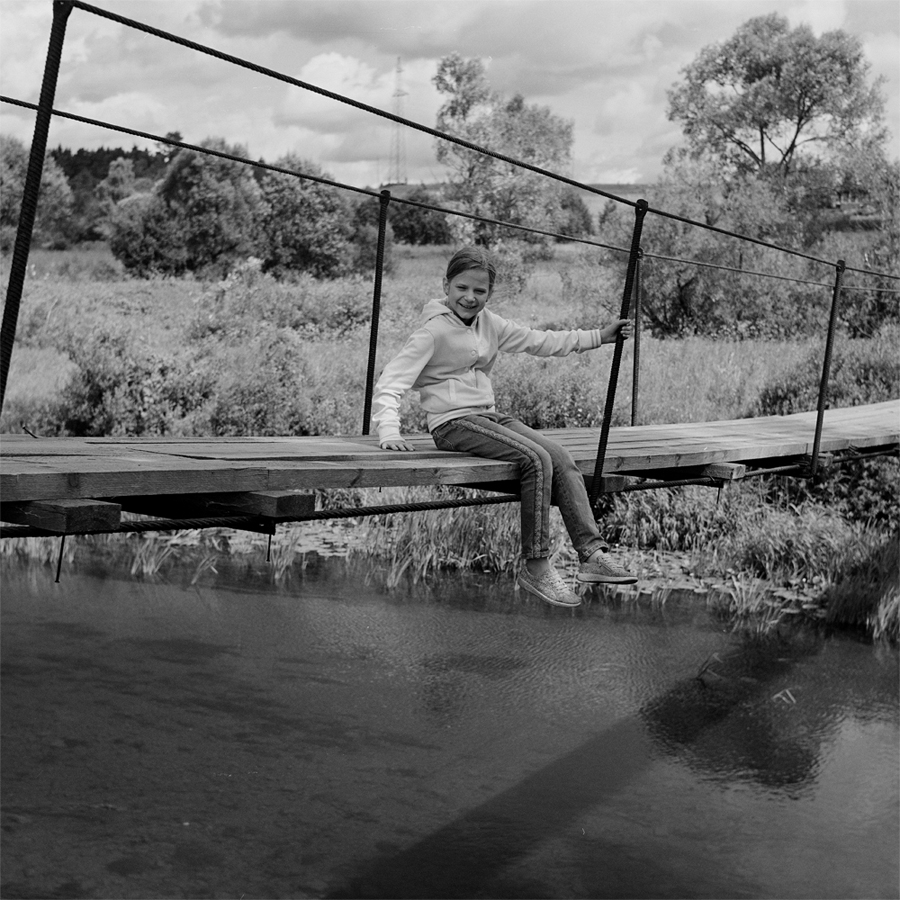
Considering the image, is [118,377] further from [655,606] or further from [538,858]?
[538,858]

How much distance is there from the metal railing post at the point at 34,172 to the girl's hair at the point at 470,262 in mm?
1095

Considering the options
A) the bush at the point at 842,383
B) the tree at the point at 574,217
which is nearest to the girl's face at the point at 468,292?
the bush at the point at 842,383

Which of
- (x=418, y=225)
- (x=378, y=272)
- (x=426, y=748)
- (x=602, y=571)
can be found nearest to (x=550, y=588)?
(x=602, y=571)

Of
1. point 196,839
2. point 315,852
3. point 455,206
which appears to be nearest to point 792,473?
point 315,852

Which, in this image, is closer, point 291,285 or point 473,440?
point 473,440

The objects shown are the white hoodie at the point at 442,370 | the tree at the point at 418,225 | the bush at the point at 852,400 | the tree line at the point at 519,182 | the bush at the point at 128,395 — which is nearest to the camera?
the white hoodie at the point at 442,370

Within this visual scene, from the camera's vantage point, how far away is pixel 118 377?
9438 mm

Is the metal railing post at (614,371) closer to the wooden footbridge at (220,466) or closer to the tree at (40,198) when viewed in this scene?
the wooden footbridge at (220,466)

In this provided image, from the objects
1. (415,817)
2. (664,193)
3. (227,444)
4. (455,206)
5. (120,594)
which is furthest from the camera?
(455,206)

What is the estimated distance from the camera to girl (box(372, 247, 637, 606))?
2.54m

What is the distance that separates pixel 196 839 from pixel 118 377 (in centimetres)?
583

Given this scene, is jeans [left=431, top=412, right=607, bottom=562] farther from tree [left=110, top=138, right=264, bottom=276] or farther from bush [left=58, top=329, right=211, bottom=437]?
tree [left=110, top=138, right=264, bottom=276]

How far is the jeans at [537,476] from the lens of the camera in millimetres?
2537

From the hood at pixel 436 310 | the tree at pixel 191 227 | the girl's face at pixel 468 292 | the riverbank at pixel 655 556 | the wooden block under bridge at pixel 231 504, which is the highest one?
the tree at pixel 191 227
